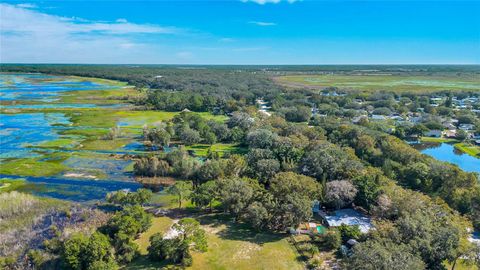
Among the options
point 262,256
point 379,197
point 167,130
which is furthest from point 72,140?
point 379,197

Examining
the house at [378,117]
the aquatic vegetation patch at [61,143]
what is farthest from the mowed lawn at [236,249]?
the house at [378,117]

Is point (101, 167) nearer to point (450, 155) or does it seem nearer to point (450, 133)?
point (450, 155)

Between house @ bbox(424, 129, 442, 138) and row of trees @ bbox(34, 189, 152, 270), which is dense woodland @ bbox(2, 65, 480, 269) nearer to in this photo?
row of trees @ bbox(34, 189, 152, 270)

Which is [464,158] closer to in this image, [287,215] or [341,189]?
[341,189]

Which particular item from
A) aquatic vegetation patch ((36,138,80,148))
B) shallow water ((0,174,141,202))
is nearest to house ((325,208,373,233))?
shallow water ((0,174,141,202))

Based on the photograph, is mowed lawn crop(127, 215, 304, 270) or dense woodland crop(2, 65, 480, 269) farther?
mowed lawn crop(127, 215, 304, 270)
